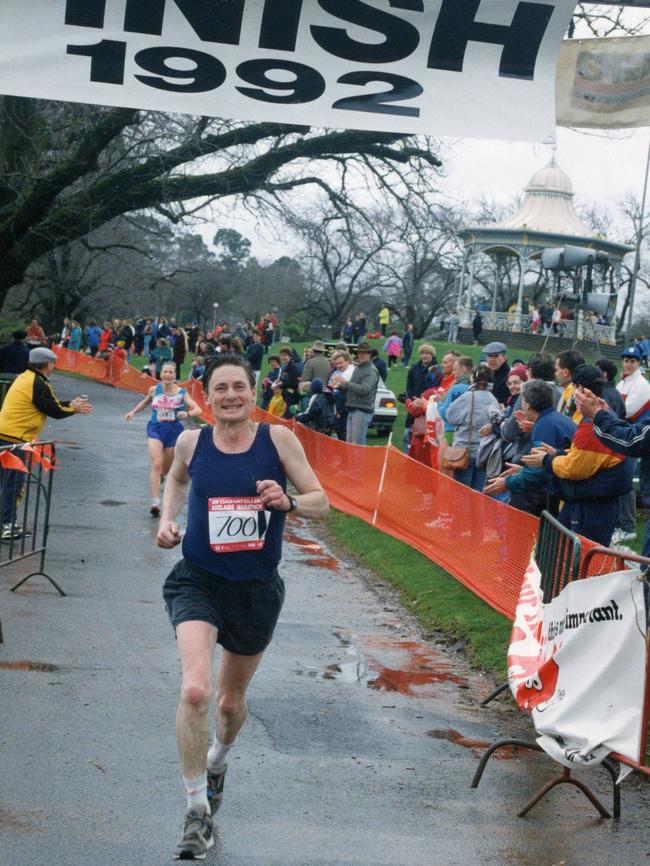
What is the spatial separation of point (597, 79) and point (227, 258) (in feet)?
420

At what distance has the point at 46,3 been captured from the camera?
5.49 metres

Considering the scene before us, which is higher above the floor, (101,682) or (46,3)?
(46,3)

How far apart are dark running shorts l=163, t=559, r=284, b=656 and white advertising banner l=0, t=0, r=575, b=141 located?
85.7 inches

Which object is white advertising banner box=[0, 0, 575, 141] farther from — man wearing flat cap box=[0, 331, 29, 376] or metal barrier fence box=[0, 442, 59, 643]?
man wearing flat cap box=[0, 331, 29, 376]

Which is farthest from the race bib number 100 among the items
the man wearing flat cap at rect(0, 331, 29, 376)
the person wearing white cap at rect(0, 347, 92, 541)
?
the man wearing flat cap at rect(0, 331, 29, 376)

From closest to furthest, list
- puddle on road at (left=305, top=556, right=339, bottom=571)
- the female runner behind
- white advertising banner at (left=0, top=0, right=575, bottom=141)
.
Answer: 1. white advertising banner at (left=0, top=0, right=575, bottom=141)
2. puddle on road at (left=305, top=556, right=339, bottom=571)
3. the female runner behind

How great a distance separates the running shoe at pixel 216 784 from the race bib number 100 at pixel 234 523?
104cm

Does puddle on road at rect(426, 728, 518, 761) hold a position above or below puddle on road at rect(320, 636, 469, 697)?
above

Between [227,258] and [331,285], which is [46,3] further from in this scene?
[227,258]

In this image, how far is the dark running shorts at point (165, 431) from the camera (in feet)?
46.3

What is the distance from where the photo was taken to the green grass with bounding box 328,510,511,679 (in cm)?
874

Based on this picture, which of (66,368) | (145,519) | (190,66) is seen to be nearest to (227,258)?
(66,368)

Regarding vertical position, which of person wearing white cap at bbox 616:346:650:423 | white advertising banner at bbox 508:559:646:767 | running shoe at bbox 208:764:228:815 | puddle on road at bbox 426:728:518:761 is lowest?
puddle on road at bbox 426:728:518:761

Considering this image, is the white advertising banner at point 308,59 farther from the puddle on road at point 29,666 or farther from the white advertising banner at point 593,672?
the puddle on road at point 29,666
